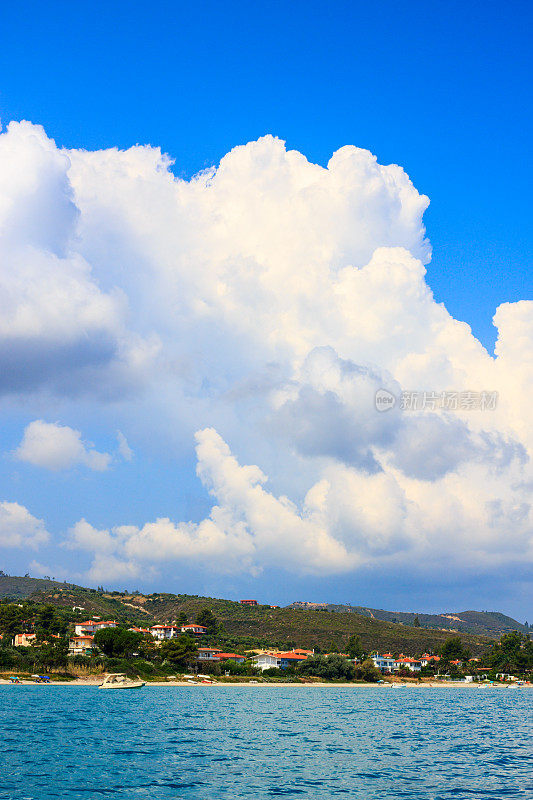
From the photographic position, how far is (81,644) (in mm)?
141000

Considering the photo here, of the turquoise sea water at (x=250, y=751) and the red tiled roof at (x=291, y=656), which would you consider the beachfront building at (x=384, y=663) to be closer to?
the red tiled roof at (x=291, y=656)

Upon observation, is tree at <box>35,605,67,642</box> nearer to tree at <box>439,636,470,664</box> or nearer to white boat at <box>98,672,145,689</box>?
white boat at <box>98,672,145,689</box>

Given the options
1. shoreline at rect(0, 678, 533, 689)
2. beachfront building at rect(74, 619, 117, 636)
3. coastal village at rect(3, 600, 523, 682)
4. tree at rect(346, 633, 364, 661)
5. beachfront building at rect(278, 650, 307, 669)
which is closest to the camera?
shoreline at rect(0, 678, 533, 689)

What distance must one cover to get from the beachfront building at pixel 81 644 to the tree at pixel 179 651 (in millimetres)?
13083

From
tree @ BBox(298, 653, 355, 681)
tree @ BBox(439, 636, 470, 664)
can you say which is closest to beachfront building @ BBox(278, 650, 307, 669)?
tree @ BBox(298, 653, 355, 681)

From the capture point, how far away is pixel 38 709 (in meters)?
69.3

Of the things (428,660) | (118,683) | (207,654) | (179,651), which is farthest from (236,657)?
(428,660)

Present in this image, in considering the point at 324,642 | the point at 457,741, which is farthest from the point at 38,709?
the point at 324,642

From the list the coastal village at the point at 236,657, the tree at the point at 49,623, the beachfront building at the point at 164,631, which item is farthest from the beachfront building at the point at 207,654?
the tree at the point at 49,623

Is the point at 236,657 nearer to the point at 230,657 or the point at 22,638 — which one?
the point at 230,657

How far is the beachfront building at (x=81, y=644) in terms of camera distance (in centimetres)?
13350

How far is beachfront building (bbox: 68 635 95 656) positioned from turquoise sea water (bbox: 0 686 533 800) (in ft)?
159

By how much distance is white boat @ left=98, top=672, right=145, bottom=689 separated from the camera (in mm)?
105375

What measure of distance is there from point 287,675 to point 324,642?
181ft
